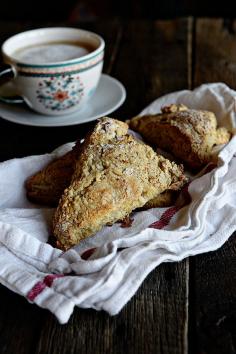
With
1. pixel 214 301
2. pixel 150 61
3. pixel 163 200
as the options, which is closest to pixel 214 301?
pixel 214 301

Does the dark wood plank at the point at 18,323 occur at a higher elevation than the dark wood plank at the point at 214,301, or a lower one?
lower

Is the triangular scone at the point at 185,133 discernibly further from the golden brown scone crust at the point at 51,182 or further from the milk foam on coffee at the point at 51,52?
the milk foam on coffee at the point at 51,52

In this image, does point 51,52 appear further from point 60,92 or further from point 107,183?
point 107,183

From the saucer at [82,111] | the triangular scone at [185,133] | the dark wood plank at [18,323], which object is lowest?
the saucer at [82,111]

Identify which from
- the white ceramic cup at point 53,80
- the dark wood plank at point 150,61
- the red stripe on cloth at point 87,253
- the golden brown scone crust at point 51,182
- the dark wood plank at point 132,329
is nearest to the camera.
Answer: the dark wood plank at point 132,329

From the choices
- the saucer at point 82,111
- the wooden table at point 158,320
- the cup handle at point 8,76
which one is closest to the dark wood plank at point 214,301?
the wooden table at point 158,320

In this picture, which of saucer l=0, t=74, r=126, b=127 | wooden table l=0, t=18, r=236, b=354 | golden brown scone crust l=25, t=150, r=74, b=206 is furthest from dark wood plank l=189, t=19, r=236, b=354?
saucer l=0, t=74, r=126, b=127
